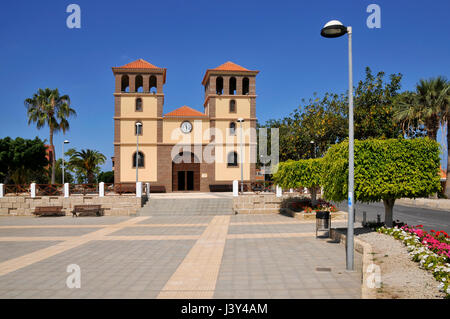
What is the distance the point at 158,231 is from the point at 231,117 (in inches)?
866

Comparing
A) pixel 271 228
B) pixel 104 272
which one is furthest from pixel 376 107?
pixel 104 272

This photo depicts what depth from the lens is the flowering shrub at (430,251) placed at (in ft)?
22.1

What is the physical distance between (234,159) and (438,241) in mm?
27191

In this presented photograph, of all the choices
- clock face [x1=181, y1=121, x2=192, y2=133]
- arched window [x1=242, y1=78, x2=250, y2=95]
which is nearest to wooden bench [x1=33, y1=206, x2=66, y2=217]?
clock face [x1=181, y1=121, x2=192, y2=133]

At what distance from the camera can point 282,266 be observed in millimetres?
9023

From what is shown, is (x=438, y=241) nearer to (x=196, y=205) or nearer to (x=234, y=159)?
(x=196, y=205)

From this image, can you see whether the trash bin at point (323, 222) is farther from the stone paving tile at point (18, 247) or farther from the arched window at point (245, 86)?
the arched window at point (245, 86)

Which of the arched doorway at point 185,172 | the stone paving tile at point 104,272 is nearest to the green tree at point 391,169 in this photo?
the stone paving tile at point 104,272

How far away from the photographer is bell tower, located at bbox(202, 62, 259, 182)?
3553 centimetres

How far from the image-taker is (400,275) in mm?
7379

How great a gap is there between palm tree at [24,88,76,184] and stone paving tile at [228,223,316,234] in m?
29.3

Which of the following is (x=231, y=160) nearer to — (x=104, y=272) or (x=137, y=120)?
(x=137, y=120)

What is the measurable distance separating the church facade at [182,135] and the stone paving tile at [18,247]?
2158cm
